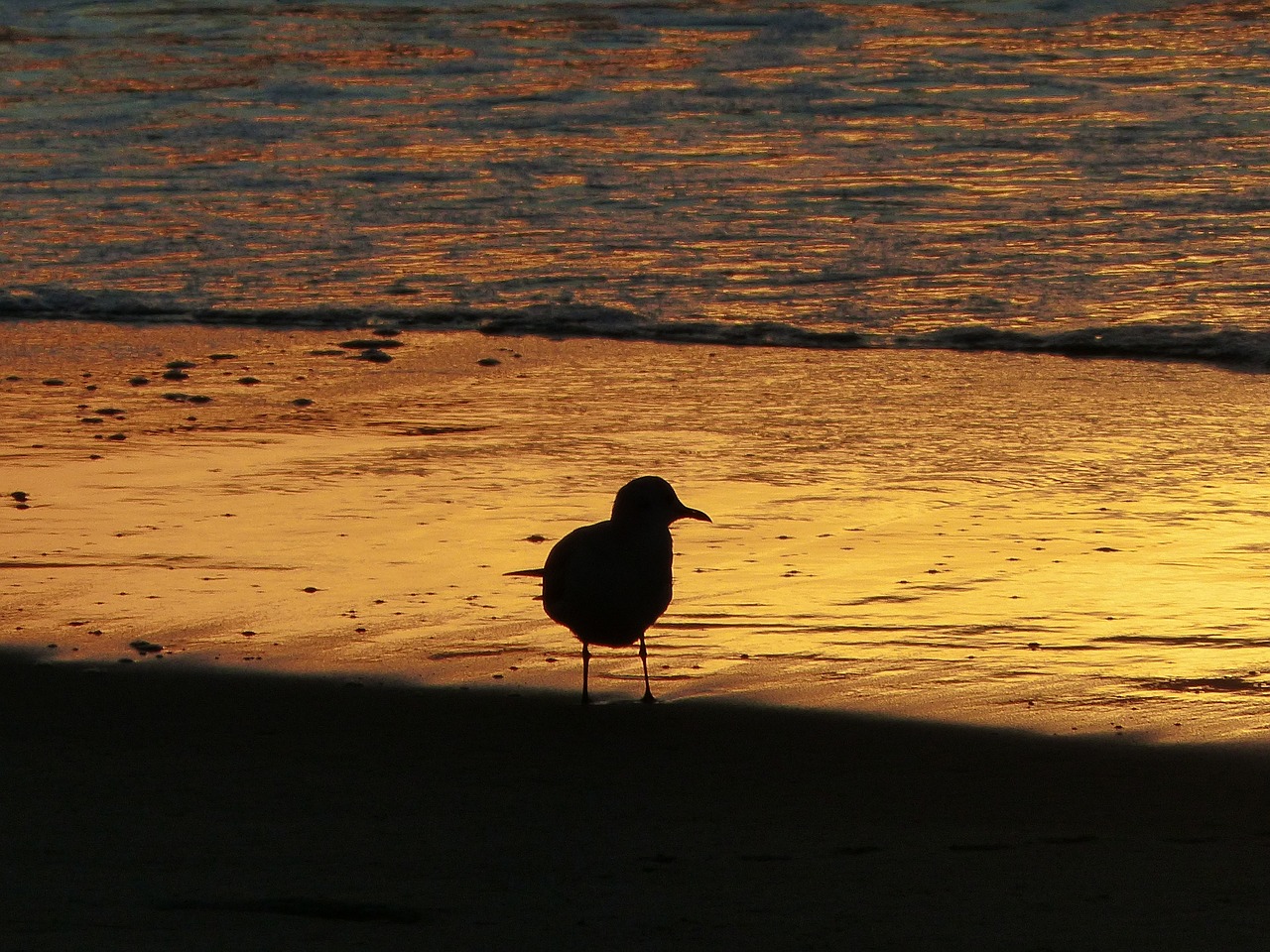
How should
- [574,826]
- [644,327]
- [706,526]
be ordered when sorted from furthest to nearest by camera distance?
[644,327], [706,526], [574,826]

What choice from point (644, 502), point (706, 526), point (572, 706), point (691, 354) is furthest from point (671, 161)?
point (572, 706)

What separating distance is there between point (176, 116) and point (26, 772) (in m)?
16.4

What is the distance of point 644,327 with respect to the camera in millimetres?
12328

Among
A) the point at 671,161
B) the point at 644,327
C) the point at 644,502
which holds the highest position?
the point at 671,161

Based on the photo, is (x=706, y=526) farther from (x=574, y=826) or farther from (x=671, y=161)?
(x=671, y=161)

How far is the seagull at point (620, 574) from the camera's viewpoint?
607cm

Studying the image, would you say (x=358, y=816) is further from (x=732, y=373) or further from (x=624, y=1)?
(x=624, y=1)

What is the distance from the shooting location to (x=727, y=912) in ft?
13.6

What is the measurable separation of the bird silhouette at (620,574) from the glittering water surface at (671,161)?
6143 millimetres

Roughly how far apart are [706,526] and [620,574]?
6.28ft

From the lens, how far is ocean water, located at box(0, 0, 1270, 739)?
264 inches

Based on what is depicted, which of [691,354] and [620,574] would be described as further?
[691,354]

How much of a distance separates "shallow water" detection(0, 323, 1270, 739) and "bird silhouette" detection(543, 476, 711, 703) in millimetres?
221

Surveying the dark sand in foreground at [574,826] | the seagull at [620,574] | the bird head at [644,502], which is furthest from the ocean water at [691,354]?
the bird head at [644,502]
